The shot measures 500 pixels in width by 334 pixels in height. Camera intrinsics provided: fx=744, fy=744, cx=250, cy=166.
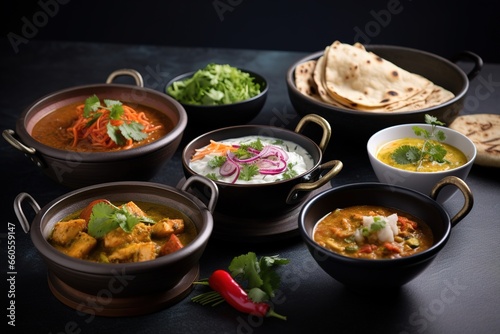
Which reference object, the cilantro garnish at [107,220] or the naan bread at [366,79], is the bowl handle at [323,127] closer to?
the naan bread at [366,79]

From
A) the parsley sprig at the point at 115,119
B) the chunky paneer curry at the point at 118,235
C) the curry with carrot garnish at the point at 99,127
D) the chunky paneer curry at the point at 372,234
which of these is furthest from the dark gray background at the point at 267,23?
the chunky paneer curry at the point at 118,235

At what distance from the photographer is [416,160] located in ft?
12.7

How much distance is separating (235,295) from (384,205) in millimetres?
826

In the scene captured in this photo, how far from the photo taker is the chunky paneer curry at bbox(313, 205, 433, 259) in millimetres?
3074

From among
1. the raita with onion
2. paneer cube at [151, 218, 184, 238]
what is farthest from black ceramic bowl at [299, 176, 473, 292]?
paneer cube at [151, 218, 184, 238]

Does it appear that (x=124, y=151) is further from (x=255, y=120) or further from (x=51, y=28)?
(x=51, y=28)

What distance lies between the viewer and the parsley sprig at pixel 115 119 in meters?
3.97

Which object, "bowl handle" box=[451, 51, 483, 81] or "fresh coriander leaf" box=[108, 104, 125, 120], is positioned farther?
"bowl handle" box=[451, 51, 483, 81]

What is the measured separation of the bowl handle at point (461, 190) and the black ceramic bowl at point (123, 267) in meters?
1.03

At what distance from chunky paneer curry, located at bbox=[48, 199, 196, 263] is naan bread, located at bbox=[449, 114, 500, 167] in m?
1.85

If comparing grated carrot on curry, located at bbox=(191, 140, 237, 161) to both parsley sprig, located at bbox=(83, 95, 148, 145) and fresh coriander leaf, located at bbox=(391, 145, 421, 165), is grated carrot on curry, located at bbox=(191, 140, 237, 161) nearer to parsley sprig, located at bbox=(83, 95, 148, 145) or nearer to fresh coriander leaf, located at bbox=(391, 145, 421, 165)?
parsley sprig, located at bbox=(83, 95, 148, 145)

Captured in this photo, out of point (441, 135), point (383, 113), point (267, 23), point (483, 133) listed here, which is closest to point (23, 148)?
point (383, 113)

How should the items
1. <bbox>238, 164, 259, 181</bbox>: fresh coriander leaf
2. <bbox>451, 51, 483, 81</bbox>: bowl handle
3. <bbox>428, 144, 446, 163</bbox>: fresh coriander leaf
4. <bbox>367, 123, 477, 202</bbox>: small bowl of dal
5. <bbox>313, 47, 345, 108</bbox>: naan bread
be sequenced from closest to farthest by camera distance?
1. <bbox>238, 164, 259, 181</bbox>: fresh coriander leaf
2. <bbox>367, 123, 477, 202</bbox>: small bowl of dal
3. <bbox>428, 144, 446, 163</bbox>: fresh coriander leaf
4. <bbox>313, 47, 345, 108</bbox>: naan bread
5. <bbox>451, 51, 483, 81</bbox>: bowl handle

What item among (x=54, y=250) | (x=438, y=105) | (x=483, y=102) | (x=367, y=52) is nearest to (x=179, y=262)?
(x=54, y=250)
